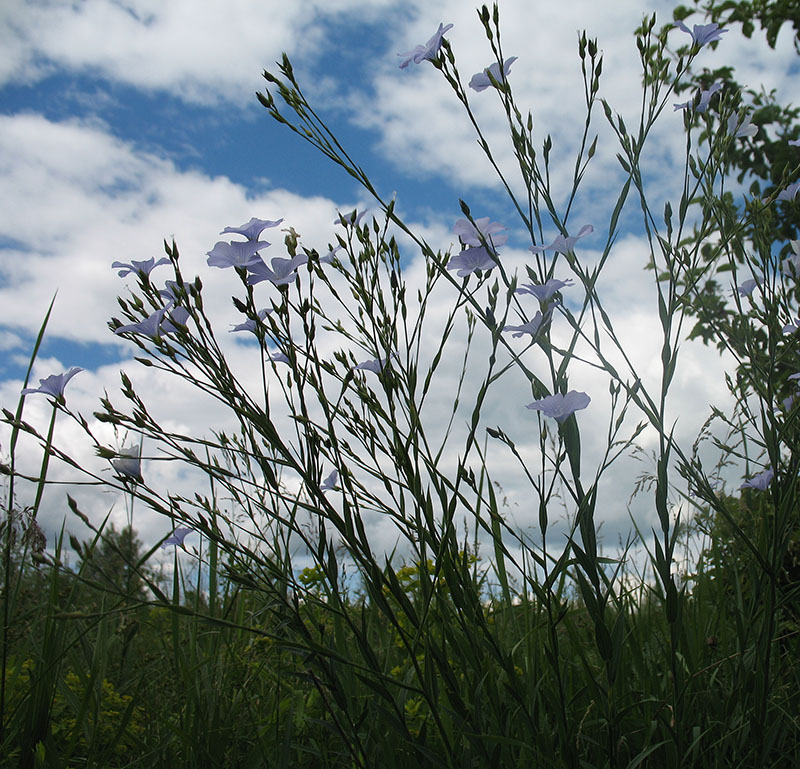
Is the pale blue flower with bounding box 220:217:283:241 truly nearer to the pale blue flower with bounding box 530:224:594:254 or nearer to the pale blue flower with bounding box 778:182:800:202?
the pale blue flower with bounding box 530:224:594:254

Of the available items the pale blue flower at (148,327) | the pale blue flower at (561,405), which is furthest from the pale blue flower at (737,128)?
the pale blue flower at (148,327)

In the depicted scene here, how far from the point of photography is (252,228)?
1.57m

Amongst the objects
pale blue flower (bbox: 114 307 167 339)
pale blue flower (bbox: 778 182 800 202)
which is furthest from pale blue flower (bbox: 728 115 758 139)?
pale blue flower (bbox: 114 307 167 339)

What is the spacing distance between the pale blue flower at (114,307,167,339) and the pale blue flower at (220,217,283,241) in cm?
24

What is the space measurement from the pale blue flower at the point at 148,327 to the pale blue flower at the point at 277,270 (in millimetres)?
231

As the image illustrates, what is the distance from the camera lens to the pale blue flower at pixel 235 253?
1536mm

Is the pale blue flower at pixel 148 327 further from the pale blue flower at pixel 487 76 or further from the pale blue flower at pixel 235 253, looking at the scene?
the pale blue flower at pixel 487 76

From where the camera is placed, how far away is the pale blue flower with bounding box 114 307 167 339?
161 centimetres

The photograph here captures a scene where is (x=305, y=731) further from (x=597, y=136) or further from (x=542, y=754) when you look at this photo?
(x=597, y=136)

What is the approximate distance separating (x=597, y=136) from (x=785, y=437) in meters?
0.87

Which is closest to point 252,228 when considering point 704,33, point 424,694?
point 424,694

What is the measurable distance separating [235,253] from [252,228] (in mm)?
69

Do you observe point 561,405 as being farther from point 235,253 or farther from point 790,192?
point 790,192

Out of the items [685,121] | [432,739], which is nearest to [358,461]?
[432,739]
